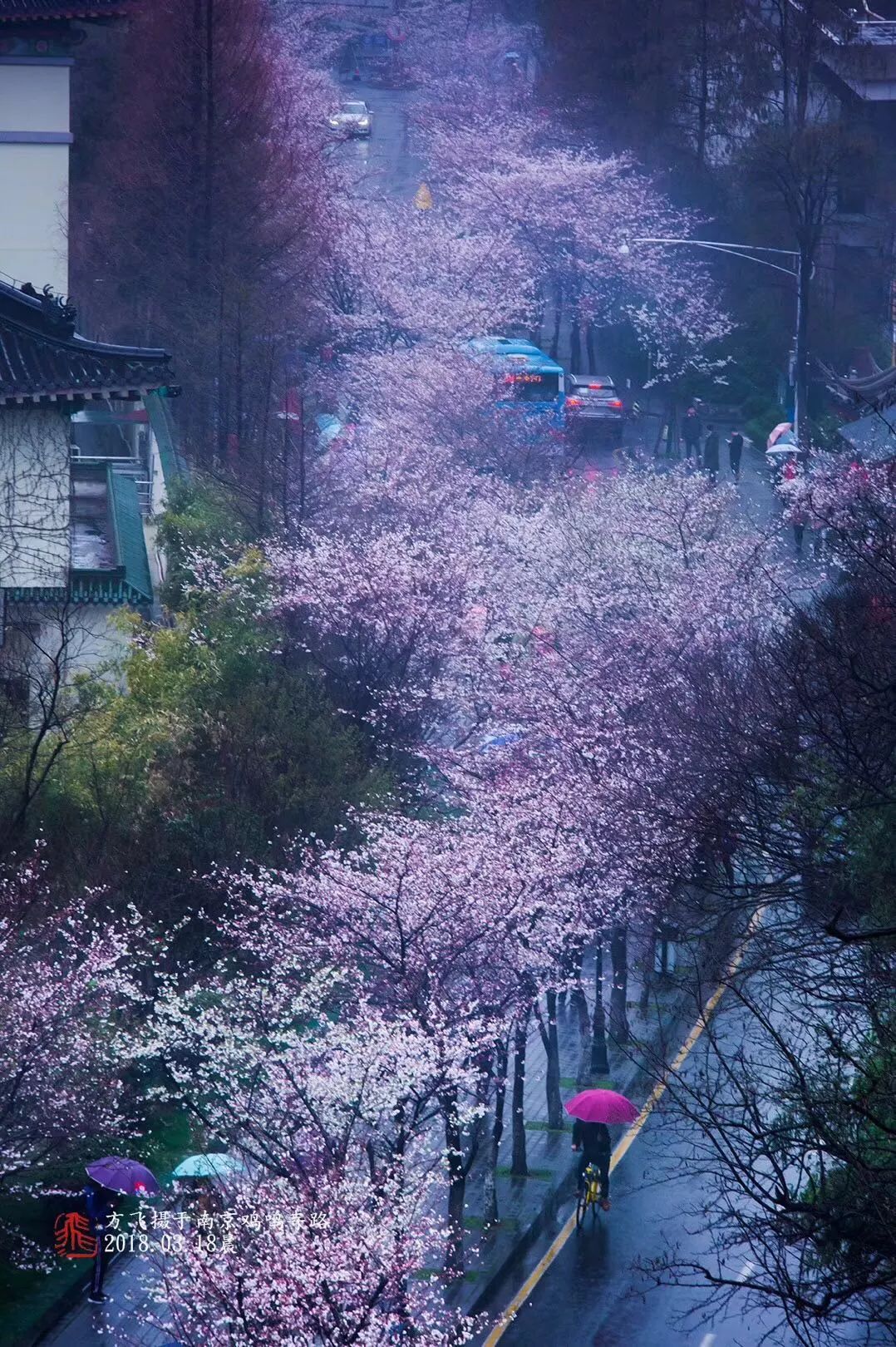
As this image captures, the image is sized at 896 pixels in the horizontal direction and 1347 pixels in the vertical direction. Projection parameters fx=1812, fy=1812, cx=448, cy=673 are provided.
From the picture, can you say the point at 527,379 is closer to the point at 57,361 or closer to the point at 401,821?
the point at 57,361

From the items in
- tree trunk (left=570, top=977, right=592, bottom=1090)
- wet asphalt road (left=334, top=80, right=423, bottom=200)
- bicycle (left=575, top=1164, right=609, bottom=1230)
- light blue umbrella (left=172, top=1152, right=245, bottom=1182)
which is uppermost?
wet asphalt road (left=334, top=80, right=423, bottom=200)

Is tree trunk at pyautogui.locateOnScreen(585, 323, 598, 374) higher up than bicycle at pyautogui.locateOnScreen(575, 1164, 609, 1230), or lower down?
higher up

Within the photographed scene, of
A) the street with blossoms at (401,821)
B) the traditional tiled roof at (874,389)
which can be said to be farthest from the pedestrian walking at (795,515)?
the traditional tiled roof at (874,389)

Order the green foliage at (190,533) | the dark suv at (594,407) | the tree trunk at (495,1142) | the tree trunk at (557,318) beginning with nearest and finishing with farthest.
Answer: the tree trunk at (495,1142)
the green foliage at (190,533)
the dark suv at (594,407)
the tree trunk at (557,318)

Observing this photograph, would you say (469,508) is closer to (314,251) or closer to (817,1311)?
(314,251)

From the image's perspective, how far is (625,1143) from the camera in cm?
2450

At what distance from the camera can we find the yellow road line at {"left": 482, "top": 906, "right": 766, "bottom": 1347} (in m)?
19.2

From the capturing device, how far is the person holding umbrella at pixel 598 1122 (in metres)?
22.1

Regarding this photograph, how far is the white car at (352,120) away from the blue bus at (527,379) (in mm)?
27833

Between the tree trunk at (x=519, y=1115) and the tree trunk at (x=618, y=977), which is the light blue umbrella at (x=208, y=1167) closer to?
the tree trunk at (x=519, y=1115)

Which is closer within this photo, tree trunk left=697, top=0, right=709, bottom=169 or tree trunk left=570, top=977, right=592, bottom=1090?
tree trunk left=570, top=977, right=592, bottom=1090

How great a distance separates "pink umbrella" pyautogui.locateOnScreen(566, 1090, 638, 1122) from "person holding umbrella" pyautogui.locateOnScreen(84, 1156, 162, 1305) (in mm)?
5413

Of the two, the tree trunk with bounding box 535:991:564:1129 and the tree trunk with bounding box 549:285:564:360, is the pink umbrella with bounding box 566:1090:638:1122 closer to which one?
the tree trunk with bounding box 535:991:564:1129

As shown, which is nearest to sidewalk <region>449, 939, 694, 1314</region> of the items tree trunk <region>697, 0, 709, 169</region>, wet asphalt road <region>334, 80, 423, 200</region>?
tree trunk <region>697, 0, 709, 169</region>
